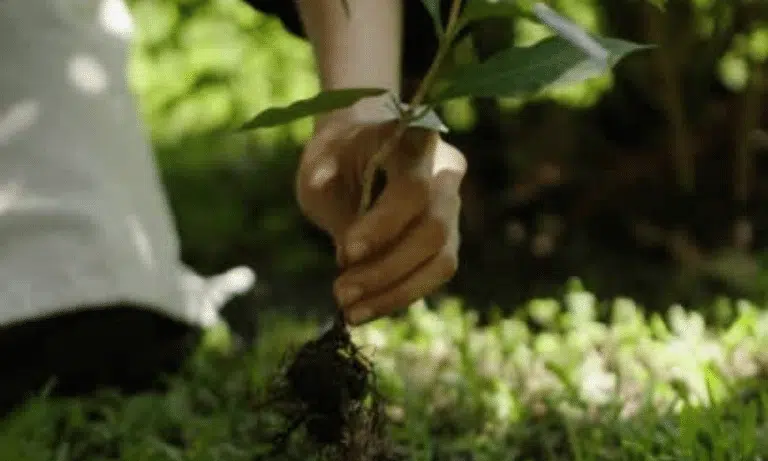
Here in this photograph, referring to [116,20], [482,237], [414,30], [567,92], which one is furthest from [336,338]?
[567,92]

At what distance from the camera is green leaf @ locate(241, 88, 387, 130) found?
1.27m

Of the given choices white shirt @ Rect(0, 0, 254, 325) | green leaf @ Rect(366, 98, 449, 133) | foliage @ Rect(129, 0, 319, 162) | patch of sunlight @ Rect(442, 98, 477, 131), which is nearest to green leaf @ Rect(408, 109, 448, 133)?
green leaf @ Rect(366, 98, 449, 133)

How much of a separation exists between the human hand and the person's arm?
0.12 meters

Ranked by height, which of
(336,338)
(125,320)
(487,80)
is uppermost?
(487,80)

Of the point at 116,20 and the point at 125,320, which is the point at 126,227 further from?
the point at 116,20

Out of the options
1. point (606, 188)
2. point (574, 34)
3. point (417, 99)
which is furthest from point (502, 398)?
point (606, 188)

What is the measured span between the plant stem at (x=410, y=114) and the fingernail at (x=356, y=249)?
3cm

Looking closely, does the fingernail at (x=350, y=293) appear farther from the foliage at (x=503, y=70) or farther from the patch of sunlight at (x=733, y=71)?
the patch of sunlight at (x=733, y=71)

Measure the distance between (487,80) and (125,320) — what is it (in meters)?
1.15

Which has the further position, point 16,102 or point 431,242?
point 16,102

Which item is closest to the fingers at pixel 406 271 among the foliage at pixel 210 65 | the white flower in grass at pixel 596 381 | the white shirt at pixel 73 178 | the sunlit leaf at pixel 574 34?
the sunlit leaf at pixel 574 34

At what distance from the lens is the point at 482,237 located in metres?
3.15

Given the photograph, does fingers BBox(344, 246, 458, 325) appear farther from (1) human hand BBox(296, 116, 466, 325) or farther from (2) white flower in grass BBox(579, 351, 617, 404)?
(2) white flower in grass BBox(579, 351, 617, 404)

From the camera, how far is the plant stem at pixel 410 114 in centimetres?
128
